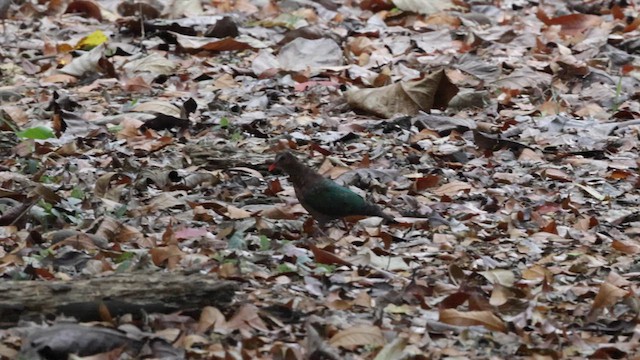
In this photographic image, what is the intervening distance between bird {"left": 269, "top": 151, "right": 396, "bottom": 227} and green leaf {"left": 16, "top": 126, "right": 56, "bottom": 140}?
176cm

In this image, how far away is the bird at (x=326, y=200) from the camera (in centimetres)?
476

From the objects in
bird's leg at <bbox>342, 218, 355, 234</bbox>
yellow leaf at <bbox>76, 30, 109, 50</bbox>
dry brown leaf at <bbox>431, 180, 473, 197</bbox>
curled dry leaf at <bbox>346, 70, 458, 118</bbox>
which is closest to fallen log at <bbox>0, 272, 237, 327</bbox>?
bird's leg at <bbox>342, 218, 355, 234</bbox>

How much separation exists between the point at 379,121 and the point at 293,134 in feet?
1.70

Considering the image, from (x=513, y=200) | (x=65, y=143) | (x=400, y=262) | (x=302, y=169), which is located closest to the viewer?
(x=400, y=262)

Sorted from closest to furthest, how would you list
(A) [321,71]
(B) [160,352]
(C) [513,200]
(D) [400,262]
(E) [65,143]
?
(B) [160,352] < (D) [400,262] < (C) [513,200] < (E) [65,143] < (A) [321,71]

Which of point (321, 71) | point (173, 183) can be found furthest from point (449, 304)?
point (321, 71)

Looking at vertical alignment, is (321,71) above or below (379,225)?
below

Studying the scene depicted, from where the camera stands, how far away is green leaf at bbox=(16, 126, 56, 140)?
6109mm

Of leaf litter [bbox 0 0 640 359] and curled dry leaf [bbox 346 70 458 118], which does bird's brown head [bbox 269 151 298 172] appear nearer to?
leaf litter [bbox 0 0 640 359]

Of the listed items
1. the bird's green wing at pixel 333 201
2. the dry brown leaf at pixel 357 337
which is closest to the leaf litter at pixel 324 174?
the dry brown leaf at pixel 357 337

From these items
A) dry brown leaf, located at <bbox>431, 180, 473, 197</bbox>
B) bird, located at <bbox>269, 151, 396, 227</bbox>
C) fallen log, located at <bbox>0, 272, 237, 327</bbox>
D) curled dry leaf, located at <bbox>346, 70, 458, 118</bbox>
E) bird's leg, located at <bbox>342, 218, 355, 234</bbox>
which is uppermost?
fallen log, located at <bbox>0, 272, 237, 327</bbox>

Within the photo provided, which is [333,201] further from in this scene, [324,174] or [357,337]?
[357,337]

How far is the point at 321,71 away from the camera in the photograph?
24.6ft

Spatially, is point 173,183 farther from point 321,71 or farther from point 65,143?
point 321,71
